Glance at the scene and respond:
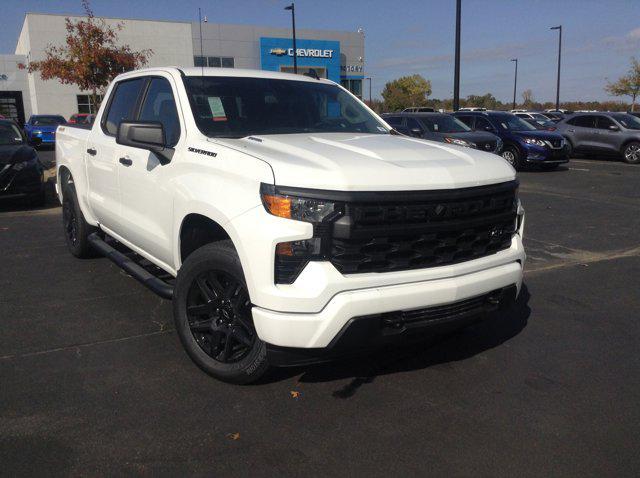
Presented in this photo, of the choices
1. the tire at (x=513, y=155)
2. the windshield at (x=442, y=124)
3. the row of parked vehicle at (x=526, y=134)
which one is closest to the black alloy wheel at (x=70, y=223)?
the row of parked vehicle at (x=526, y=134)

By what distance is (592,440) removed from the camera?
2.92 m

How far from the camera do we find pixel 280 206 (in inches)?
115

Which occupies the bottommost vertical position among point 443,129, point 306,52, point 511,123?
point 443,129

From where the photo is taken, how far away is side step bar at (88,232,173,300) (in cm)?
392

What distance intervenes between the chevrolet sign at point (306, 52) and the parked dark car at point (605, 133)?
32.0 meters

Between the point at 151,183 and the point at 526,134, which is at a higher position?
the point at 151,183

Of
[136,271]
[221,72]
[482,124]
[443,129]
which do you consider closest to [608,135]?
[482,124]

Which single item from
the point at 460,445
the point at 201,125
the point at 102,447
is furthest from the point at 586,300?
the point at 102,447

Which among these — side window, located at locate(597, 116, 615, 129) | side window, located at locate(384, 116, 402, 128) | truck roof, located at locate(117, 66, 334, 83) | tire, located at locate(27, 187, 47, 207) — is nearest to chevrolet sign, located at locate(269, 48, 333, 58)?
side window, located at locate(597, 116, 615, 129)

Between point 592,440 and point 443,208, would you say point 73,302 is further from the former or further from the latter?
point 592,440

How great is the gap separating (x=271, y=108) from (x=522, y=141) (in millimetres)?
13917

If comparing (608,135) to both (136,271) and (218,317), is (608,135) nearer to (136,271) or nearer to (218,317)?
(136,271)

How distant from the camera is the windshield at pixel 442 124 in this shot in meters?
15.5

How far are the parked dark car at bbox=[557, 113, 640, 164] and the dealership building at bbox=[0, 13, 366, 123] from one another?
2922 centimetres
